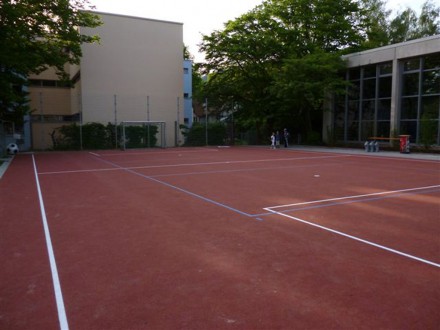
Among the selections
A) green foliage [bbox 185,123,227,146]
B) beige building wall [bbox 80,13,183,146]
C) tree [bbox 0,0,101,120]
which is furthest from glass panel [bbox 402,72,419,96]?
tree [bbox 0,0,101,120]

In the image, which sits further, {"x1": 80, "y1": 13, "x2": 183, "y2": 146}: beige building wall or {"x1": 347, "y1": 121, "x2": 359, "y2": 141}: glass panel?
{"x1": 80, "y1": 13, "x2": 183, "y2": 146}: beige building wall

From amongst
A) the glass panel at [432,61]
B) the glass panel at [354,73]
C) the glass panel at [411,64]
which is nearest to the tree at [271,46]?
the glass panel at [354,73]

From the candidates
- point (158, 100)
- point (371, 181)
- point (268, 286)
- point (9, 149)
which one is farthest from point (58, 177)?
point (158, 100)

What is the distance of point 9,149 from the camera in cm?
2603

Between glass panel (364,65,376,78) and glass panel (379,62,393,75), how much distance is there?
2.35 ft

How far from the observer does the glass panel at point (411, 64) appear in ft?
86.7

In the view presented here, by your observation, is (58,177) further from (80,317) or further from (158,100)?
(158,100)

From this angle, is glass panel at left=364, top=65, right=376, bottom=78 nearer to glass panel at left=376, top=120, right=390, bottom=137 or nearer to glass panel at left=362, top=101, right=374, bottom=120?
glass panel at left=362, top=101, right=374, bottom=120

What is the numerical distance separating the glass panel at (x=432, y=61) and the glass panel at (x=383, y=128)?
15.2 ft

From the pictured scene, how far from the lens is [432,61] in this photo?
2545 cm

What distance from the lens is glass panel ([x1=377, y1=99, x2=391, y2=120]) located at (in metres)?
28.6

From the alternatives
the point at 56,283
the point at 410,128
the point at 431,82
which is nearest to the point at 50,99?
the point at 410,128

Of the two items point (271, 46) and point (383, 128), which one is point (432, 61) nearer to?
point (383, 128)

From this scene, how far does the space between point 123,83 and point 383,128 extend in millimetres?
22388
